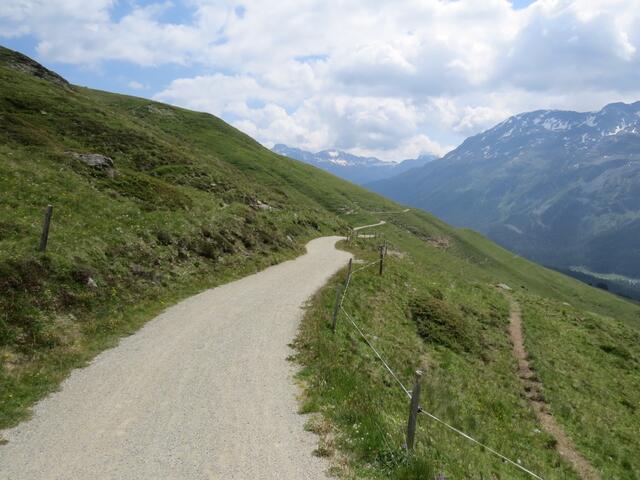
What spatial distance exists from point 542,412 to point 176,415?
19.7 meters

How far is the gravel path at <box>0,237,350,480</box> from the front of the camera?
9398 millimetres

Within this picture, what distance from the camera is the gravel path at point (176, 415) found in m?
9.40

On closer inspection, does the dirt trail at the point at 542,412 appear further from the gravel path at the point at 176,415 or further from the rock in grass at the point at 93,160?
the rock in grass at the point at 93,160

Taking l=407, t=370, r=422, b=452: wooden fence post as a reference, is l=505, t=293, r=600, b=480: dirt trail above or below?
below

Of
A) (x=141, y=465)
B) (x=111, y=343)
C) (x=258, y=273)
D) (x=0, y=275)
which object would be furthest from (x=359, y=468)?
(x=258, y=273)

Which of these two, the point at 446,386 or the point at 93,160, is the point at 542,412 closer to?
the point at 446,386

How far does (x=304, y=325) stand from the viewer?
798 inches

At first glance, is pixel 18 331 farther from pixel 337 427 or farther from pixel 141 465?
pixel 337 427

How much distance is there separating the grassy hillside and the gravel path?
1.00 metres

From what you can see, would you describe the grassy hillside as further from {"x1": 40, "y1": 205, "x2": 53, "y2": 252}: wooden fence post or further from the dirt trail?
the dirt trail

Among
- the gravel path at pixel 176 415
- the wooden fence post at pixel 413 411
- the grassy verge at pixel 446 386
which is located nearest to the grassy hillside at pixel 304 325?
the grassy verge at pixel 446 386

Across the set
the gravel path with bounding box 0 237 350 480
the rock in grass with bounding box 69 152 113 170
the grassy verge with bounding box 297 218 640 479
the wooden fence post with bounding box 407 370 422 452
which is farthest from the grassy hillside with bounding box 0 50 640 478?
the gravel path with bounding box 0 237 350 480

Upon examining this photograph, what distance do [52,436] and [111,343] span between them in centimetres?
639

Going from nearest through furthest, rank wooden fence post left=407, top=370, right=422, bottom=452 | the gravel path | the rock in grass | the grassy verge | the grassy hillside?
the gravel path, wooden fence post left=407, top=370, right=422, bottom=452, the grassy verge, the grassy hillside, the rock in grass
